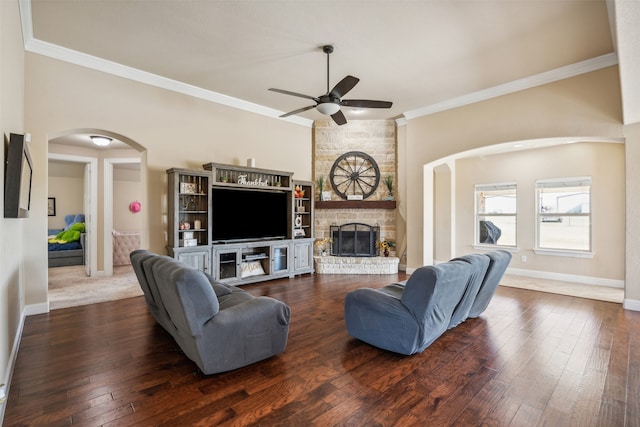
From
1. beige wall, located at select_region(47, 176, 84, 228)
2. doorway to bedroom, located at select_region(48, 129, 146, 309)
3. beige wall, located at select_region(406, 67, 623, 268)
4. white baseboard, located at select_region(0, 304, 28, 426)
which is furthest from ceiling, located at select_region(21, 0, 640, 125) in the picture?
beige wall, located at select_region(47, 176, 84, 228)

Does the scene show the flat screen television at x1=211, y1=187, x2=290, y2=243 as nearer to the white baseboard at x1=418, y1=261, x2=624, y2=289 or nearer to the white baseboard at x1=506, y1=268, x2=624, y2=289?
the white baseboard at x1=418, y1=261, x2=624, y2=289

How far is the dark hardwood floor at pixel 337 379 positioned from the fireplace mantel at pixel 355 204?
3.66 meters

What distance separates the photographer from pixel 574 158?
19.9 feet

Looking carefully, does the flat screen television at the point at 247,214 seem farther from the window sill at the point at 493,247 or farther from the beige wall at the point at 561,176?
the window sill at the point at 493,247

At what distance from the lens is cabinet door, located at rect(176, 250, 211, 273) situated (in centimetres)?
501

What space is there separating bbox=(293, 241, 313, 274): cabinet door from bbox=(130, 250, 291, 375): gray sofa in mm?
3497

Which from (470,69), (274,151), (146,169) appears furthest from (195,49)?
(470,69)

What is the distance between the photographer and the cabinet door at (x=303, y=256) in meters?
6.48

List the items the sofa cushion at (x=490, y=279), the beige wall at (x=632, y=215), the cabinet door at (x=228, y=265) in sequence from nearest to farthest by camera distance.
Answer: the sofa cushion at (x=490, y=279)
the beige wall at (x=632, y=215)
the cabinet door at (x=228, y=265)

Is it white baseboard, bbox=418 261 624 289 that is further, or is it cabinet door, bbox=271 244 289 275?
cabinet door, bbox=271 244 289 275

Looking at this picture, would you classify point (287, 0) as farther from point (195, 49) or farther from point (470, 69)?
point (470, 69)

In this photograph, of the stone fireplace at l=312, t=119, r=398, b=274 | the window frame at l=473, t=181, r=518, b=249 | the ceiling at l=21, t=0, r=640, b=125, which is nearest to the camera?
the ceiling at l=21, t=0, r=640, b=125

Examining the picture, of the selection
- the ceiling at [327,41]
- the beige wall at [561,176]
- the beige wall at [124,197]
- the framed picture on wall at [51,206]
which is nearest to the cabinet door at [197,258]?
the ceiling at [327,41]

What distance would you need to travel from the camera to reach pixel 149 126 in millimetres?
5043
